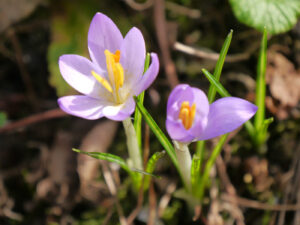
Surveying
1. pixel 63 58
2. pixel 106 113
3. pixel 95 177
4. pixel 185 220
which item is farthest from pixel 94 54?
pixel 185 220

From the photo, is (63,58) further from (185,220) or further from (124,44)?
(185,220)

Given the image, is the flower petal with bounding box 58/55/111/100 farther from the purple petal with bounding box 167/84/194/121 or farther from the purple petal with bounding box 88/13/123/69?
the purple petal with bounding box 167/84/194/121

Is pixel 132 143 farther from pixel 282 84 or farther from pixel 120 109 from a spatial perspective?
pixel 282 84

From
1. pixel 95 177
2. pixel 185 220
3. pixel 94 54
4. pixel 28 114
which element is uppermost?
pixel 94 54

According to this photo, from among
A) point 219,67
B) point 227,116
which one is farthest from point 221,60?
point 227,116

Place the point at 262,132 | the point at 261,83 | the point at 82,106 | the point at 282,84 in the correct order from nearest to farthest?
1. the point at 82,106
2. the point at 261,83
3. the point at 262,132
4. the point at 282,84

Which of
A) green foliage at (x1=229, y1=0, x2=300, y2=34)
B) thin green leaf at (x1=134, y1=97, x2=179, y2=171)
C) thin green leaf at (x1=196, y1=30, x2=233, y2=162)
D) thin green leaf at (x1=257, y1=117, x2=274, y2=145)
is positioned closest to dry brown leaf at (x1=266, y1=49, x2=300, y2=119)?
thin green leaf at (x1=257, y1=117, x2=274, y2=145)
